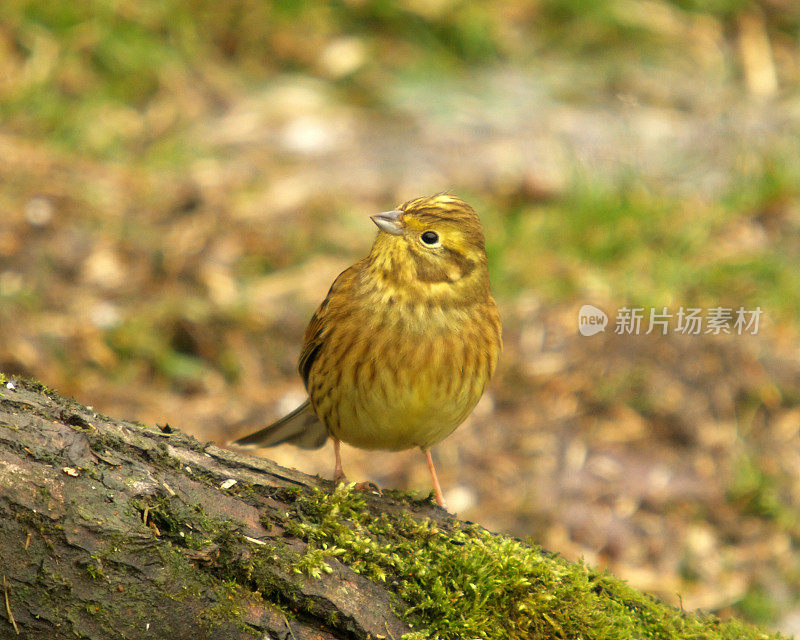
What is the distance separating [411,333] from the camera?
140 inches

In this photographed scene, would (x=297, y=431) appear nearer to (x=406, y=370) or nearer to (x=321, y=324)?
(x=321, y=324)

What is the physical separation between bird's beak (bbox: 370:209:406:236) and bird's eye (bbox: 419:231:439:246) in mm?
93

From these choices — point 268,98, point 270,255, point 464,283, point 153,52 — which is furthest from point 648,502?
point 153,52

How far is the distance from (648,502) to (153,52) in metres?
5.57

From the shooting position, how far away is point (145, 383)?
19.3ft

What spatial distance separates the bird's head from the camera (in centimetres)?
354

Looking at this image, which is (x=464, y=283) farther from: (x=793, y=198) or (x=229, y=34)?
(x=229, y=34)

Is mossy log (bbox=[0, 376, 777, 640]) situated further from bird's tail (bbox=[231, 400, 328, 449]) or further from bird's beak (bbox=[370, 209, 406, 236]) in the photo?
bird's tail (bbox=[231, 400, 328, 449])

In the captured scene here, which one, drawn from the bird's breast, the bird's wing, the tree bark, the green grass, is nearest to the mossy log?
the tree bark

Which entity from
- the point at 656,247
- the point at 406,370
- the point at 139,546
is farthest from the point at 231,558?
the point at 656,247

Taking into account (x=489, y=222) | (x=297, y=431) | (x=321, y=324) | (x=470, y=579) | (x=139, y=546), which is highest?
(x=489, y=222)

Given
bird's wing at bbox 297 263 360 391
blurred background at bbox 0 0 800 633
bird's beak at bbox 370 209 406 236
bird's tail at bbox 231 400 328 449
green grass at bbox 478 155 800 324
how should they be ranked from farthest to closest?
green grass at bbox 478 155 800 324, blurred background at bbox 0 0 800 633, bird's tail at bbox 231 400 328 449, bird's wing at bbox 297 263 360 391, bird's beak at bbox 370 209 406 236

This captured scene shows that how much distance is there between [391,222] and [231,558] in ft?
5.06

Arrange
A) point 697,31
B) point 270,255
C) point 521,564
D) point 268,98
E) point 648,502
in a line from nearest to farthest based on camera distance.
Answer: point 521,564
point 648,502
point 270,255
point 268,98
point 697,31
